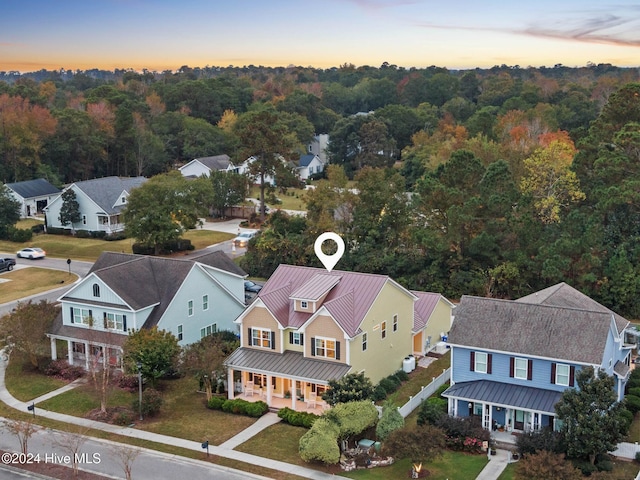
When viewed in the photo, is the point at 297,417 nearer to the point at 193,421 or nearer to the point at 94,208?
the point at 193,421

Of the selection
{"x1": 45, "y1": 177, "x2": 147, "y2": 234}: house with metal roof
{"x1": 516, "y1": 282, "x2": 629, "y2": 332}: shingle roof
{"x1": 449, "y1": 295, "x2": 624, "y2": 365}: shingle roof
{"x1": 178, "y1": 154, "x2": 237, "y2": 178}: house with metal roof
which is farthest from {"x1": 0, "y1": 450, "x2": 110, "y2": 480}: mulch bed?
{"x1": 178, "y1": 154, "x2": 237, "y2": 178}: house with metal roof

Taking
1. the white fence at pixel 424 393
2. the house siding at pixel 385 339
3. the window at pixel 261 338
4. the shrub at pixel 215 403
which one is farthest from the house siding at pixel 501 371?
the shrub at pixel 215 403

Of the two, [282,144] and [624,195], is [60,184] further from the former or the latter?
[624,195]

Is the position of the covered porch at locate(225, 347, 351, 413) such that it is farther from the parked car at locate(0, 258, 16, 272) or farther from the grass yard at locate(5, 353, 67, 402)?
the parked car at locate(0, 258, 16, 272)

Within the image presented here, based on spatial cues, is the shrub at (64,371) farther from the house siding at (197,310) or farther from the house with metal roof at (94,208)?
the house with metal roof at (94,208)

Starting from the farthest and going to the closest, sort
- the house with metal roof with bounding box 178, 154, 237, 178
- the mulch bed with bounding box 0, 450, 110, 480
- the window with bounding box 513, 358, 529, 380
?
the house with metal roof with bounding box 178, 154, 237, 178 < the window with bounding box 513, 358, 529, 380 < the mulch bed with bounding box 0, 450, 110, 480

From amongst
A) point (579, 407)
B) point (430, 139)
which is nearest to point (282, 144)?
point (430, 139)

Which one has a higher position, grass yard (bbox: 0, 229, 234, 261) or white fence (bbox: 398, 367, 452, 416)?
grass yard (bbox: 0, 229, 234, 261)
